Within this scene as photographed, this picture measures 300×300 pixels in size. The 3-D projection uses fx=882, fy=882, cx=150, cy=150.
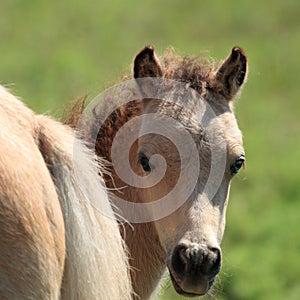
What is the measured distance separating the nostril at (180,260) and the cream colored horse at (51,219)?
13.8 inches

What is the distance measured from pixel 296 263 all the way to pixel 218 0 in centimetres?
1311

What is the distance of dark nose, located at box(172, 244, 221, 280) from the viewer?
4.41 meters

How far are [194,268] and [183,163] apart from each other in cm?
61

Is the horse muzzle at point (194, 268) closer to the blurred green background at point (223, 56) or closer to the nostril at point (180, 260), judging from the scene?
the nostril at point (180, 260)

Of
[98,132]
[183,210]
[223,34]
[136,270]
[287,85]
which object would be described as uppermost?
[223,34]

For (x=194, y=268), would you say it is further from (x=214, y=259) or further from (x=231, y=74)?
(x=231, y=74)

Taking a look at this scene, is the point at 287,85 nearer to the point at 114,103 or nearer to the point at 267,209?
the point at 267,209

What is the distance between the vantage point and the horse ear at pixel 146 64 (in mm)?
4973

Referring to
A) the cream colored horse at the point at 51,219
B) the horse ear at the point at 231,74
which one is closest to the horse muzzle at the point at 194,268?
the cream colored horse at the point at 51,219

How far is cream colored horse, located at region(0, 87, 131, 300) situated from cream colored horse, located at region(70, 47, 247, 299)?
447mm

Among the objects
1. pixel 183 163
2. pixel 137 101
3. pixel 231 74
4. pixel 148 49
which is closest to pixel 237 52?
pixel 231 74

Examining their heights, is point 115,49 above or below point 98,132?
above

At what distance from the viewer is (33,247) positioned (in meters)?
3.63

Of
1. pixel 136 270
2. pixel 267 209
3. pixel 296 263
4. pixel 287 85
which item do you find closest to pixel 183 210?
pixel 136 270
